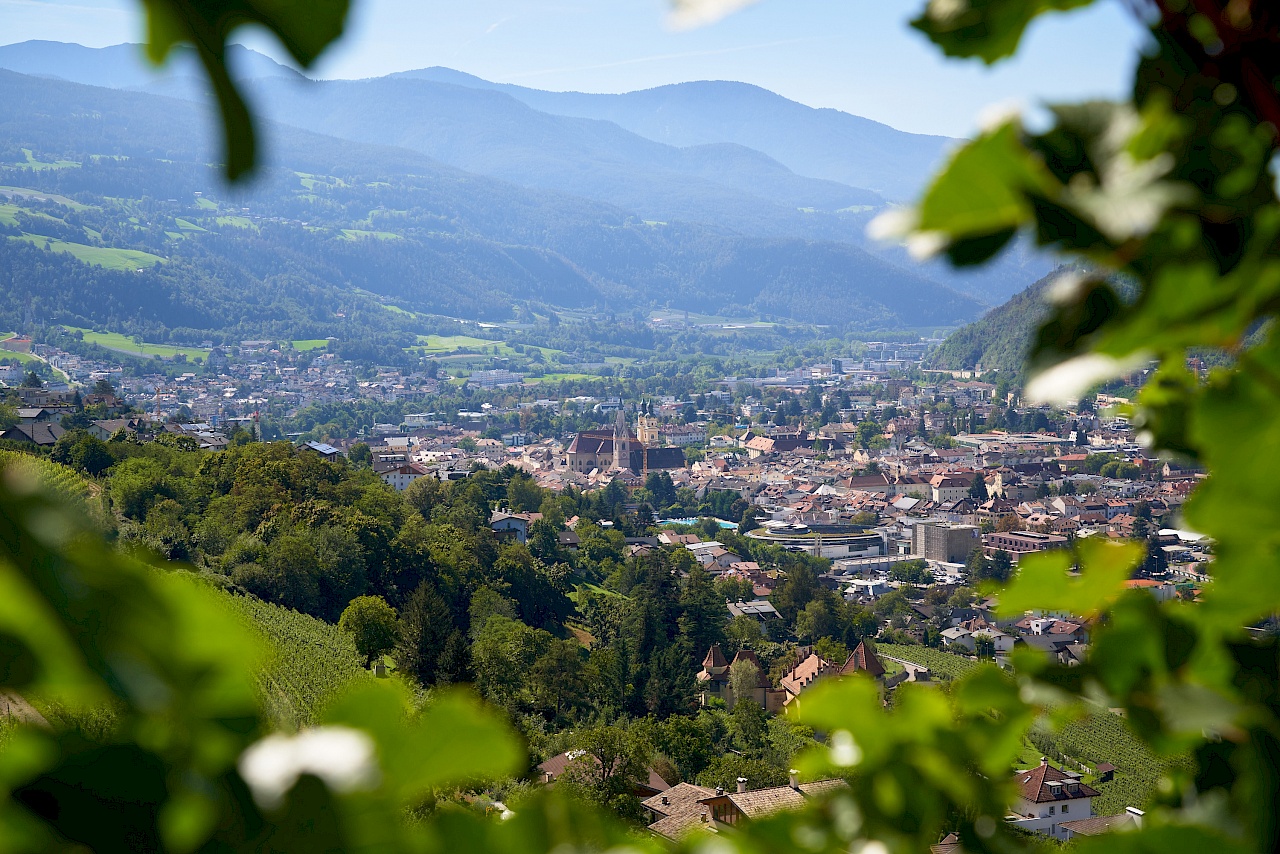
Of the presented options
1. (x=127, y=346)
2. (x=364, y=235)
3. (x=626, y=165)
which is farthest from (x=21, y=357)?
(x=626, y=165)

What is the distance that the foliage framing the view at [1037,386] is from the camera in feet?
0.61

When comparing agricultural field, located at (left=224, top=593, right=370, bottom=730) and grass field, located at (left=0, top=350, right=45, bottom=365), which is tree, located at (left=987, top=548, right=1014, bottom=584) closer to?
agricultural field, located at (left=224, top=593, right=370, bottom=730)

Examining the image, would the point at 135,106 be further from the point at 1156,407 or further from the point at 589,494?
the point at 1156,407

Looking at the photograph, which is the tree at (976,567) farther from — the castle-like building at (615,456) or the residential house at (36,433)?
the residential house at (36,433)

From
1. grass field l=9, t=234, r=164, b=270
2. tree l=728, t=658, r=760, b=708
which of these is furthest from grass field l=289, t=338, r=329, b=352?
tree l=728, t=658, r=760, b=708

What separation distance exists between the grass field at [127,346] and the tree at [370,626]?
39.7 metres

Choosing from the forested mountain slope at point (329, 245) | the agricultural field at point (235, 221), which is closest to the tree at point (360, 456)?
the forested mountain slope at point (329, 245)

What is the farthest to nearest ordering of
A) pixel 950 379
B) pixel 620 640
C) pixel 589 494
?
pixel 950 379
pixel 589 494
pixel 620 640

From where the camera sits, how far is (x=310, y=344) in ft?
178

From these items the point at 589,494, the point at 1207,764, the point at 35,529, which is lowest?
the point at 589,494

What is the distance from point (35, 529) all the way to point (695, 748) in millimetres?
11717

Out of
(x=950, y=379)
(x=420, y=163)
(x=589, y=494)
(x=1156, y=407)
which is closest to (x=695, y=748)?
(x=1156, y=407)

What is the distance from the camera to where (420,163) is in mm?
90000

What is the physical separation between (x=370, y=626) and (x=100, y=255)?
160 ft
